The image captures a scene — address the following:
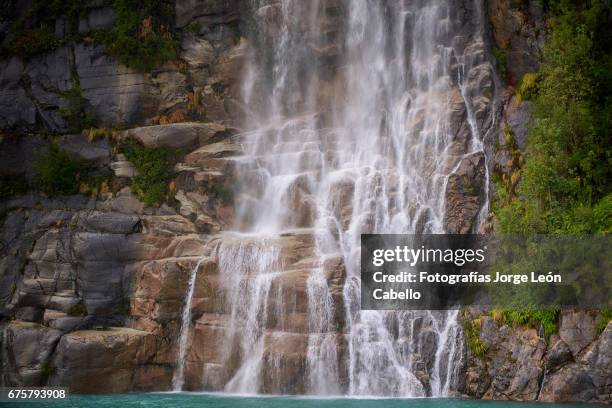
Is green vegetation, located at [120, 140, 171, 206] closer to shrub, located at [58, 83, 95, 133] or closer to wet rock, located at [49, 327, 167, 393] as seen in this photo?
shrub, located at [58, 83, 95, 133]

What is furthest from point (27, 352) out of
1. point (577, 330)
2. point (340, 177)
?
point (577, 330)

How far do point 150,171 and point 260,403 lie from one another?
46.3ft

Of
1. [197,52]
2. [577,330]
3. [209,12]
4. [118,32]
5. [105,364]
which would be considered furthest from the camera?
[209,12]

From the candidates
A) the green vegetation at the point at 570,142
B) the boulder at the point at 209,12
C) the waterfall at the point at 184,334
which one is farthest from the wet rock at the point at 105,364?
the boulder at the point at 209,12

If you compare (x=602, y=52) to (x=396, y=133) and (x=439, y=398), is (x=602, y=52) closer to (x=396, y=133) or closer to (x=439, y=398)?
(x=396, y=133)

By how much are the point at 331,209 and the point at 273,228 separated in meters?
3.28

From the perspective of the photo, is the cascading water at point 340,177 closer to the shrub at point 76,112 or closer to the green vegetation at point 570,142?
the green vegetation at point 570,142

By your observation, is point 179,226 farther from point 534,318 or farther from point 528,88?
point 528,88

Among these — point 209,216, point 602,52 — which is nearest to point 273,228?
point 209,216

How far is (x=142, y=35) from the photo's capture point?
3653cm

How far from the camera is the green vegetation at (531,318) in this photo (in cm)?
2342

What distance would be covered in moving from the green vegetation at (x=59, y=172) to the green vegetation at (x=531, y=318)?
19.9m

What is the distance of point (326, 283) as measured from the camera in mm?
26344

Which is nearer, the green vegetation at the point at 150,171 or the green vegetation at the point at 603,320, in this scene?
the green vegetation at the point at 603,320
